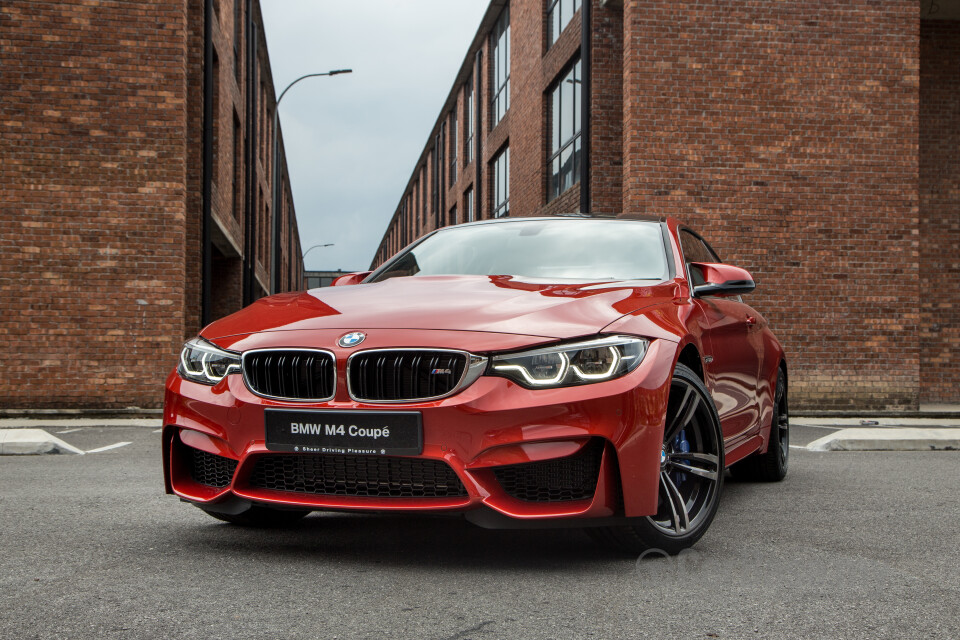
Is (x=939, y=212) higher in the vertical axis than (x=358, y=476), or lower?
higher

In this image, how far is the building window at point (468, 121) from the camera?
106 ft

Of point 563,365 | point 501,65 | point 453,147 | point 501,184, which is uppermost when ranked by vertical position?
point 501,65

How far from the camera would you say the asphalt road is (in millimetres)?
2725

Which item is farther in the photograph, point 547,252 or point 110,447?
point 110,447

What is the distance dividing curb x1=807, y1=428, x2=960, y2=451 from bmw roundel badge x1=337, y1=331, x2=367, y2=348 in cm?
596

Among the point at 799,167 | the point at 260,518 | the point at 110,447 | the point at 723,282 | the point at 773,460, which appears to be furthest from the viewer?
the point at 799,167

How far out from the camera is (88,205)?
1179cm

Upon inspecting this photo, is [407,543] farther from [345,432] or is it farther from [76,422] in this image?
[76,422]

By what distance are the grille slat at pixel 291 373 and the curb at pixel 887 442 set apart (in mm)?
6048

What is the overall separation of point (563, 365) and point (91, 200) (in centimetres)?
996

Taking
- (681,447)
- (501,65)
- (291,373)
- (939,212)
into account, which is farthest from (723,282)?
(501,65)

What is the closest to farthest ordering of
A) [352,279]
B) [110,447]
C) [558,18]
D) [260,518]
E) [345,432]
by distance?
[345,432] < [260,518] < [352,279] < [110,447] < [558,18]

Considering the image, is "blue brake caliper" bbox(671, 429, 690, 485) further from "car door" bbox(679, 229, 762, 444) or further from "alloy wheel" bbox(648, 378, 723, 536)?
"car door" bbox(679, 229, 762, 444)

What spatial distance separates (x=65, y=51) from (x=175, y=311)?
3.40 meters
